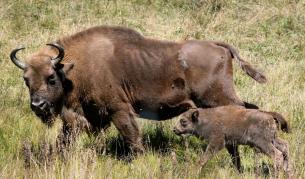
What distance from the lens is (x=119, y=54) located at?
8273mm

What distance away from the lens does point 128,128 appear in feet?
26.2

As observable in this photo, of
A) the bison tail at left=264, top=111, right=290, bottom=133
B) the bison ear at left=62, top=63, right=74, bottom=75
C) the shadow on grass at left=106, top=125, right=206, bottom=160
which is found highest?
the bison ear at left=62, top=63, right=74, bottom=75

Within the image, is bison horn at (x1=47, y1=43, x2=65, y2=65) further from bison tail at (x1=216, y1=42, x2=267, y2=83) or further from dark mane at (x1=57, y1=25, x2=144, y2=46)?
bison tail at (x1=216, y1=42, x2=267, y2=83)

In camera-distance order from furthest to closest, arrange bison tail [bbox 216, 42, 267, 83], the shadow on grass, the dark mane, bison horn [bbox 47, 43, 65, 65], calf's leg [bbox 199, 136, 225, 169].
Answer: the dark mane, bison tail [bbox 216, 42, 267, 83], the shadow on grass, bison horn [bbox 47, 43, 65, 65], calf's leg [bbox 199, 136, 225, 169]

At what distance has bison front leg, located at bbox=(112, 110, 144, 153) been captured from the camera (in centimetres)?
799

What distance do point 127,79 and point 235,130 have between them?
1.63m

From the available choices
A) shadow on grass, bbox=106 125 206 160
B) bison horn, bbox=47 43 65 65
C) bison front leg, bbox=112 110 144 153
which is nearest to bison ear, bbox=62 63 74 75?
bison horn, bbox=47 43 65 65

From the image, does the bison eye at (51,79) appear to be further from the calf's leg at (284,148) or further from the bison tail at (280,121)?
the calf's leg at (284,148)

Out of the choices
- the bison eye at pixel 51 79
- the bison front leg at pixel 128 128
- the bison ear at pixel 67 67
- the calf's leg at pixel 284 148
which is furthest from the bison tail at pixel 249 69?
the bison eye at pixel 51 79

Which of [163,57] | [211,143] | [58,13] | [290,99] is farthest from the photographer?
[58,13]

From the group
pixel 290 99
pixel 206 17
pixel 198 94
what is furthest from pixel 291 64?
pixel 198 94

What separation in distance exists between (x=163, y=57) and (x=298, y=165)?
2.31m

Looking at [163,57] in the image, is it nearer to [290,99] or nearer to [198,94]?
[198,94]

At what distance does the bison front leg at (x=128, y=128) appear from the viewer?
7988 mm
